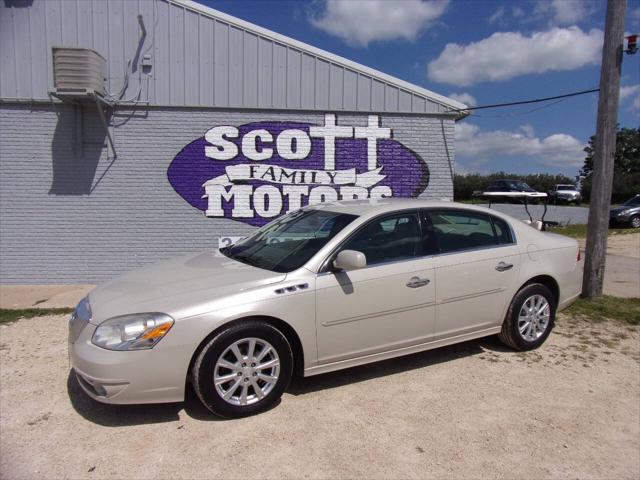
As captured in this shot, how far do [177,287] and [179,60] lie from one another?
6257mm

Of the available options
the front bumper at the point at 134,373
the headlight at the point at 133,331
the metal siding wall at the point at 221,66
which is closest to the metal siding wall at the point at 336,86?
the metal siding wall at the point at 221,66

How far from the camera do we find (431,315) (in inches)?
169

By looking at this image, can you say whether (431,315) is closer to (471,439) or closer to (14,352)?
(471,439)

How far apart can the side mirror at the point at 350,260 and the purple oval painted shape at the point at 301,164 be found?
5378mm

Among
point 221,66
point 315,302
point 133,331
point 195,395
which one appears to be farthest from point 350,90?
point 133,331

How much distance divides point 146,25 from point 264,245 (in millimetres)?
6024

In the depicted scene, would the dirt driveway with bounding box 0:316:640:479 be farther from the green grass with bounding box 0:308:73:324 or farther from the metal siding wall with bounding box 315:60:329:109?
the metal siding wall with bounding box 315:60:329:109

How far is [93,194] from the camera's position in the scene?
8.74 metres

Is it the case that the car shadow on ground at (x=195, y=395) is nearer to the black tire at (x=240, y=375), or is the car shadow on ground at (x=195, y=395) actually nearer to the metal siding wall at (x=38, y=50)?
the black tire at (x=240, y=375)

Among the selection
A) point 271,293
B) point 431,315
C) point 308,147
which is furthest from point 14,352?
point 308,147

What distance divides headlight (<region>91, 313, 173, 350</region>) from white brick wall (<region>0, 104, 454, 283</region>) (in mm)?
5677

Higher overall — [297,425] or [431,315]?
[431,315]

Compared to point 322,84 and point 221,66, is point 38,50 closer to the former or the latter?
point 221,66

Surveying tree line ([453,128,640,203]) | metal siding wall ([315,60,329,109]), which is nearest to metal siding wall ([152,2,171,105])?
metal siding wall ([315,60,329,109])
